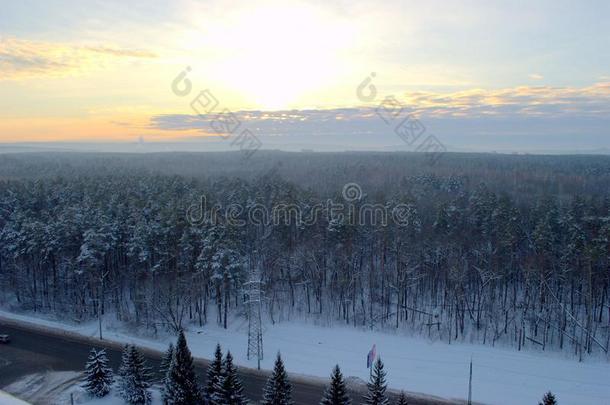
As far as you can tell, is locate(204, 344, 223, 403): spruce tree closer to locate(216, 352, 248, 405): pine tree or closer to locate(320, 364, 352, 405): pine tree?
locate(216, 352, 248, 405): pine tree

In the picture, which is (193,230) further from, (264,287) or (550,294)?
(550,294)

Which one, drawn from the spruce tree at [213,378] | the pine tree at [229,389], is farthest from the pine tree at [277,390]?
the spruce tree at [213,378]

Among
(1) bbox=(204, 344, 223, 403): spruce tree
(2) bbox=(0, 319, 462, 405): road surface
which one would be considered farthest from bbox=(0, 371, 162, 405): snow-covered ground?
(1) bbox=(204, 344, 223, 403): spruce tree

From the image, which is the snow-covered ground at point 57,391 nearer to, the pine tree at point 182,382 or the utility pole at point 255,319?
the pine tree at point 182,382

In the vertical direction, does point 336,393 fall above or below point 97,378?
above

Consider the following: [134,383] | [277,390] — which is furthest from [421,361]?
[134,383]

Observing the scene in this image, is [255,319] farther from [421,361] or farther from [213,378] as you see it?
[213,378]

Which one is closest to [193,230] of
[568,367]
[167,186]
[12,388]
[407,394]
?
[12,388]
